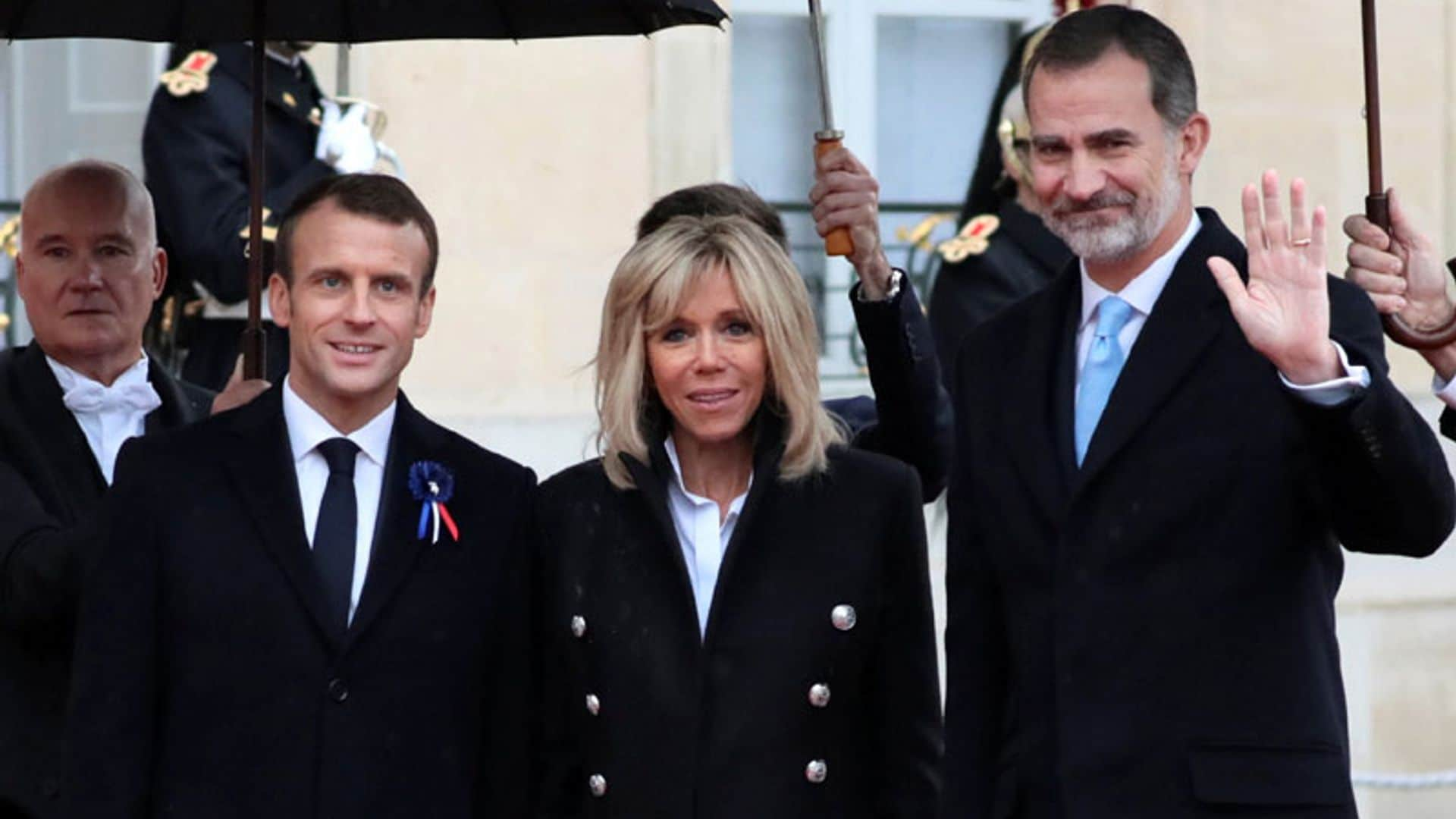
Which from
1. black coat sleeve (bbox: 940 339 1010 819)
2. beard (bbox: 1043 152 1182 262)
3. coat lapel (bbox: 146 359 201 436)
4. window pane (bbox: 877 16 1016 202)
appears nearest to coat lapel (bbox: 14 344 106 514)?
coat lapel (bbox: 146 359 201 436)

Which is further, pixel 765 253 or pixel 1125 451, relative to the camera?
pixel 765 253

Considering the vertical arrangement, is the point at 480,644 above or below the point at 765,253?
below

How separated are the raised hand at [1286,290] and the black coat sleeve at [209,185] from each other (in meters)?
4.00

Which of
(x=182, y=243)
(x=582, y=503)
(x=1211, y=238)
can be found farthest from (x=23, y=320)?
(x=1211, y=238)

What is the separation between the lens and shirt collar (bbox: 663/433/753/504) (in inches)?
216

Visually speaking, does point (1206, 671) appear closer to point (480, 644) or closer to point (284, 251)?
point (480, 644)

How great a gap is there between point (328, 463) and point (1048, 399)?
1.12 m

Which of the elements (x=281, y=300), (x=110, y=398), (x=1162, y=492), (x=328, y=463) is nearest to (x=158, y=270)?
(x=110, y=398)

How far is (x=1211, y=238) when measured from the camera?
514 centimetres

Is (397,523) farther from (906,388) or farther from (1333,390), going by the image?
(1333,390)

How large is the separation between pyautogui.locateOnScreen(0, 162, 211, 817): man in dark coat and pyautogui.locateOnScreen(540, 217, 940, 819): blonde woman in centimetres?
79

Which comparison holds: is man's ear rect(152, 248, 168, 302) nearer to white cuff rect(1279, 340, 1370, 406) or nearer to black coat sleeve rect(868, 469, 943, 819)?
black coat sleeve rect(868, 469, 943, 819)

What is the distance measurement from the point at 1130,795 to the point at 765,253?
3.58 ft

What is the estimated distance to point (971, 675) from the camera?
204 inches
